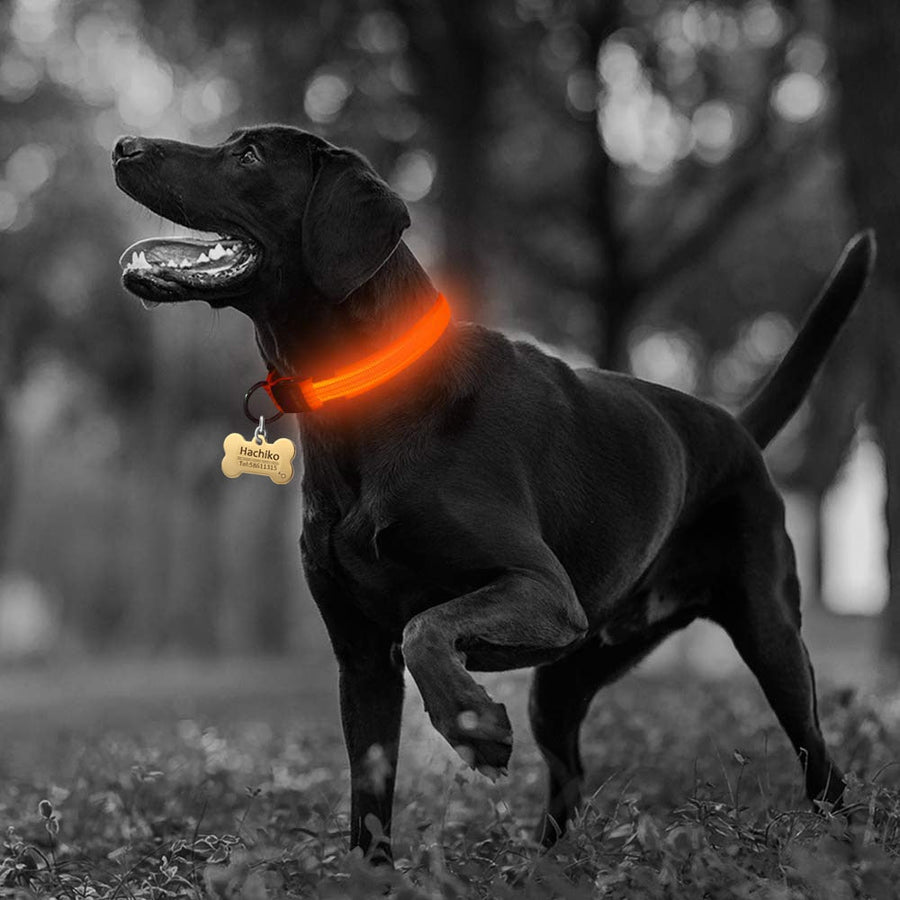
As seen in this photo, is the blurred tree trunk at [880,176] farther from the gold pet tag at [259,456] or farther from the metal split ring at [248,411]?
the metal split ring at [248,411]

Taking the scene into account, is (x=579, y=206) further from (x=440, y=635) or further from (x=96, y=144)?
(x=440, y=635)

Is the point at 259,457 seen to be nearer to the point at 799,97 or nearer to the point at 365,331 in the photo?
the point at 365,331

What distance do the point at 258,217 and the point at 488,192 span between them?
11273 mm

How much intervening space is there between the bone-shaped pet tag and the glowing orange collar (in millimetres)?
399

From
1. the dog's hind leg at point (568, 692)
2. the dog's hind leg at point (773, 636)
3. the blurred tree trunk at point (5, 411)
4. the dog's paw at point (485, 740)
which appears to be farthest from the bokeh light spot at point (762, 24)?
the blurred tree trunk at point (5, 411)

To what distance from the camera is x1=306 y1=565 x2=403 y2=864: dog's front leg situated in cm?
396

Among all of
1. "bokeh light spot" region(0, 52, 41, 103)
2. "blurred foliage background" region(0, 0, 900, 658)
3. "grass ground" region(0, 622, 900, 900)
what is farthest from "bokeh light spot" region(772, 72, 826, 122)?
"bokeh light spot" region(0, 52, 41, 103)

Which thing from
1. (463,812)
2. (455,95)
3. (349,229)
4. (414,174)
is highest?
(349,229)

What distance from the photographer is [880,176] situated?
32.0 feet

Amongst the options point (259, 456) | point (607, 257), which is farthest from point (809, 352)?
point (607, 257)

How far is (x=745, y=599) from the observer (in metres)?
4.62

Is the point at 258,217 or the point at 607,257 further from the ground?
the point at 258,217

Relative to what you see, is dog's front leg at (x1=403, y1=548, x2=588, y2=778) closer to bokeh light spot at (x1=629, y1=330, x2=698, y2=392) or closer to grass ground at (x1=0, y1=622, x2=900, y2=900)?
grass ground at (x1=0, y1=622, x2=900, y2=900)

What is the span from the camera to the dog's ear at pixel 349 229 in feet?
12.6
